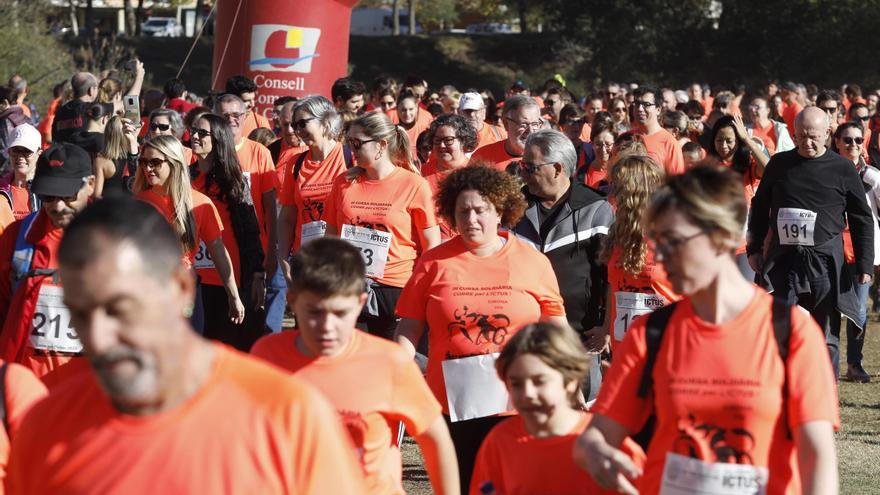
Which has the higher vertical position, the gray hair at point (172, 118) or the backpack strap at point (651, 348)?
the gray hair at point (172, 118)

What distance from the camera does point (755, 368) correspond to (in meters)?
3.48

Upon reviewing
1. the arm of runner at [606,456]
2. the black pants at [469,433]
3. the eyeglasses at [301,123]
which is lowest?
the black pants at [469,433]

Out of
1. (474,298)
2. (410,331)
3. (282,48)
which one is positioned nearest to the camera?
(474,298)

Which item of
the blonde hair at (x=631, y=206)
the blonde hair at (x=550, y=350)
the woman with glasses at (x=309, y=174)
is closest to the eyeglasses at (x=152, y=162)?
the woman with glasses at (x=309, y=174)

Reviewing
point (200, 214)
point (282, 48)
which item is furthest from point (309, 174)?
point (282, 48)

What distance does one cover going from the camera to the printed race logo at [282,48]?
1745 centimetres

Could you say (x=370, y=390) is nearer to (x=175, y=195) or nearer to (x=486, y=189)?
(x=486, y=189)

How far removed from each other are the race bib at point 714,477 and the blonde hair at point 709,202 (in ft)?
1.78

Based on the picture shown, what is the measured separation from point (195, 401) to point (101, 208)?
37 cm

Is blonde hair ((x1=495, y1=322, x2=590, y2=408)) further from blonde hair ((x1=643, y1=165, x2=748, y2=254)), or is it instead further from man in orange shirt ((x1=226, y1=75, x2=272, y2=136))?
man in orange shirt ((x1=226, y1=75, x2=272, y2=136))

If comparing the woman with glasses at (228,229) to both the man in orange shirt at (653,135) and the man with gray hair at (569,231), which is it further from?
the man in orange shirt at (653,135)

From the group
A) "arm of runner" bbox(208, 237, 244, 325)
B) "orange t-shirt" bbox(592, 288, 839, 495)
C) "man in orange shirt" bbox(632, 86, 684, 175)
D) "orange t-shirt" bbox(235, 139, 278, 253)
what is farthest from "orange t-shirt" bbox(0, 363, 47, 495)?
"man in orange shirt" bbox(632, 86, 684, 175)

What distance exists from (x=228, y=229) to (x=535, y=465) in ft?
15.0

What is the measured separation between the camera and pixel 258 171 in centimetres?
949
